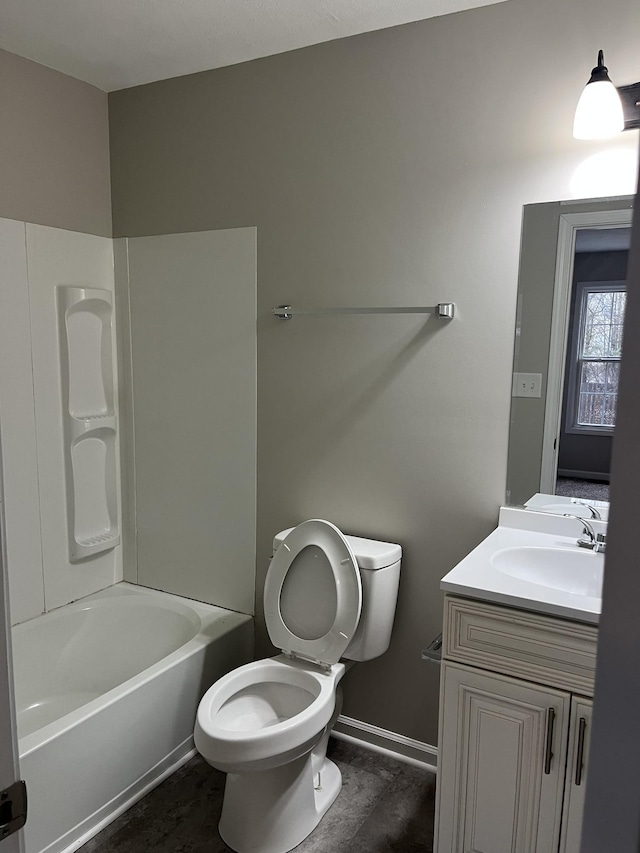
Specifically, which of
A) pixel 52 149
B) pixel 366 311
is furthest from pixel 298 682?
pixel 52 149

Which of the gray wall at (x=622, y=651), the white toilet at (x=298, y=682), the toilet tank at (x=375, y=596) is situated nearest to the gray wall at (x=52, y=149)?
the white toilet at (x=298, y=682)

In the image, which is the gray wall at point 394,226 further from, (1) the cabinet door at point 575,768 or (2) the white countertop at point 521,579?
(1) the cabinet door at point 575,768

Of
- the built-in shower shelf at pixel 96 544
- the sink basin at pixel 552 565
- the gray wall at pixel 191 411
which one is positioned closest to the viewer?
the sink basin at pixel 552 565

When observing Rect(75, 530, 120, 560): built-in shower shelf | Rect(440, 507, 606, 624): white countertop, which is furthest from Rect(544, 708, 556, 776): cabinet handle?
Rect(75, 530, 120, 560): built-in shower shelf

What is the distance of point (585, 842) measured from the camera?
1.33 ft

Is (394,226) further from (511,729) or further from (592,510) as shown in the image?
(511,729)

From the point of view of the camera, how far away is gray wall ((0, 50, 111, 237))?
8.00 ft

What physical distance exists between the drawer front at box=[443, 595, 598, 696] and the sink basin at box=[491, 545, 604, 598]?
9.7 inches

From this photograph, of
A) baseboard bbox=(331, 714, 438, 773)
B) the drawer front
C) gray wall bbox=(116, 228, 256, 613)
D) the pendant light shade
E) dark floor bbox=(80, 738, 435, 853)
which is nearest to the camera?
the drawer front

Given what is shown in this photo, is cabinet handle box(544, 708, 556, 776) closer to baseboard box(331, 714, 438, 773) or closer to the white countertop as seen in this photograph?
the white countertop

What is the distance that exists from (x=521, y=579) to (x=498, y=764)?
467mm

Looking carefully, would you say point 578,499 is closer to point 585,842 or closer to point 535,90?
point 535,90

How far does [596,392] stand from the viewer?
1979 mm

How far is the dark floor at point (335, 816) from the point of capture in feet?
6.66
